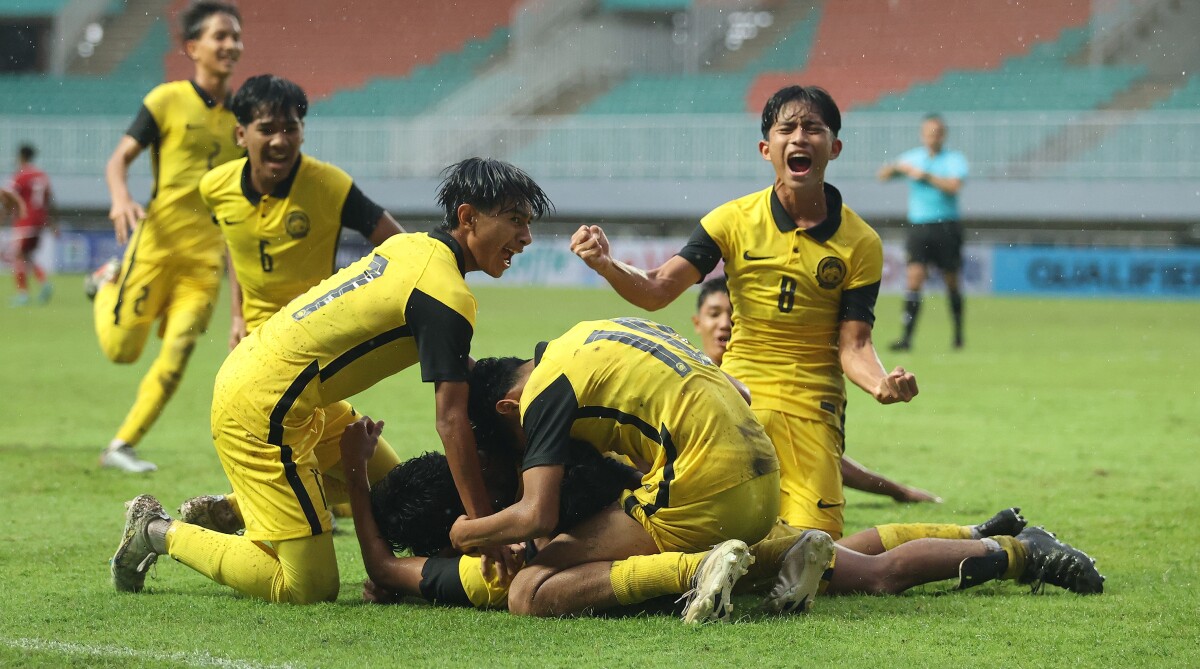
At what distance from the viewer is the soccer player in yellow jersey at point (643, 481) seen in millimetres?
4496

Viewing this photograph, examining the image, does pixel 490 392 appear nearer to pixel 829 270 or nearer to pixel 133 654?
pixel 133 654

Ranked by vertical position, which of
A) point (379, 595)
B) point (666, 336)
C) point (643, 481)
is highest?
point (666, 336)

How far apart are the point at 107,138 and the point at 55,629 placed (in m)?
28.3

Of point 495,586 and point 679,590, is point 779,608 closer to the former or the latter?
point 679,590

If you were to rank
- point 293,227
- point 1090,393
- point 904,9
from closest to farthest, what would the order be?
1. point 293,227
2. point 1090,393
3. point 904,9

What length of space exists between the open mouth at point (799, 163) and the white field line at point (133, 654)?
2927 mm

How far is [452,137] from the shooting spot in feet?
101

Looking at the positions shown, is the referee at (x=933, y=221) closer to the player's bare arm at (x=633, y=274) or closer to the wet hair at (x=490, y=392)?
the player's bare arm at (x=633, y=274)

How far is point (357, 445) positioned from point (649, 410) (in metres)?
1.18

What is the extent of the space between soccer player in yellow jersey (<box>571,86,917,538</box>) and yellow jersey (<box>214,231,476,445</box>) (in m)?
1.09

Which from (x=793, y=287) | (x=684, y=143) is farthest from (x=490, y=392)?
(x=684, y=143)

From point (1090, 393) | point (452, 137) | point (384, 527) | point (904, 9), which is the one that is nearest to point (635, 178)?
point (452, 137)

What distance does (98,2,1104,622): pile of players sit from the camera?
15.2ft

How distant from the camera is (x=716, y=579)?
14.6ft
